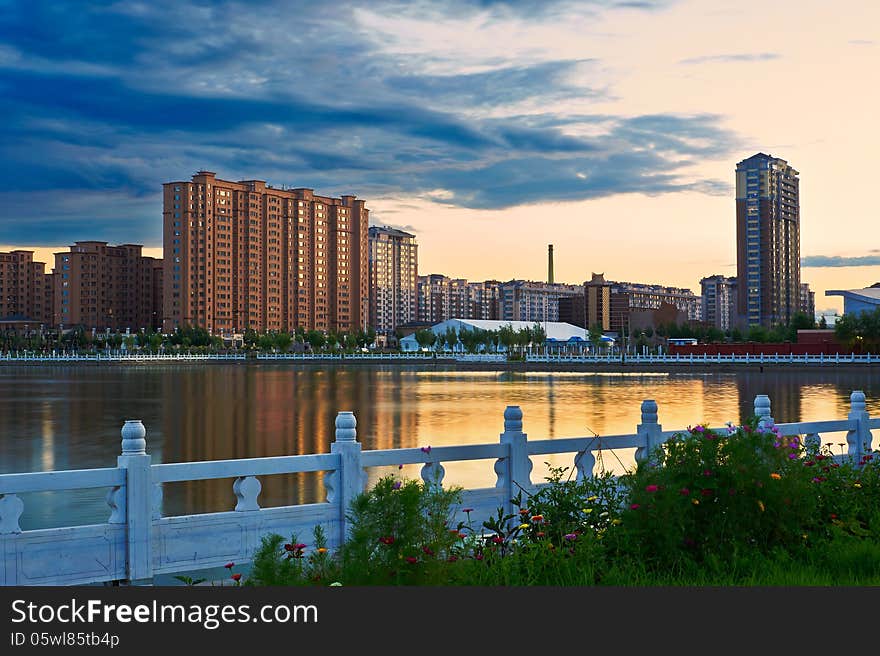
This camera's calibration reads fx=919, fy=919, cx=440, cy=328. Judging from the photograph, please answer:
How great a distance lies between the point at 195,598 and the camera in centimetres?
537

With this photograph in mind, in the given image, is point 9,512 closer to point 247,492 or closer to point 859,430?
point 247,492

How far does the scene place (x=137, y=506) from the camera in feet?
30.1

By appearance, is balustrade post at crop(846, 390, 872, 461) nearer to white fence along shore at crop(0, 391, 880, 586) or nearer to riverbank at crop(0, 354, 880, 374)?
white fence along shore at crop(0, 391, 880, 586)

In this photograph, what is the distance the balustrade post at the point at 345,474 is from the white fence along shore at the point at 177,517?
0.01 metres

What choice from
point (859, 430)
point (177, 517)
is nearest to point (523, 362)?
point (859, 430)

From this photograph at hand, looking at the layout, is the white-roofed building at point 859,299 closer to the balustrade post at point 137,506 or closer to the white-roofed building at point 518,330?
the white-roofed building at point 518,330

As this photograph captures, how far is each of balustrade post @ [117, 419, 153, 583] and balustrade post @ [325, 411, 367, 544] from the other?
1987 millimetres

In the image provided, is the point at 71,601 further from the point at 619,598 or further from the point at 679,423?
the point at 679,423

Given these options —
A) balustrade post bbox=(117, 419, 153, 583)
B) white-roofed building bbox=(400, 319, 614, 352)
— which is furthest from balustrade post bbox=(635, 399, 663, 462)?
white-roofed building bbox=(400, 319, 614, 352)

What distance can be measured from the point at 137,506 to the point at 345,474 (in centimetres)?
223

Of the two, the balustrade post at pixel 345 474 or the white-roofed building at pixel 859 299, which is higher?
the white-roofed building at pixel 859 299

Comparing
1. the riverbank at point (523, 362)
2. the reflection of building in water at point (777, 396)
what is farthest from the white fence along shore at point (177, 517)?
the riverbank at point (523, 362)

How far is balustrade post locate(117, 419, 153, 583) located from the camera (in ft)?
29.9

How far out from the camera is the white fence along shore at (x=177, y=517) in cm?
871
